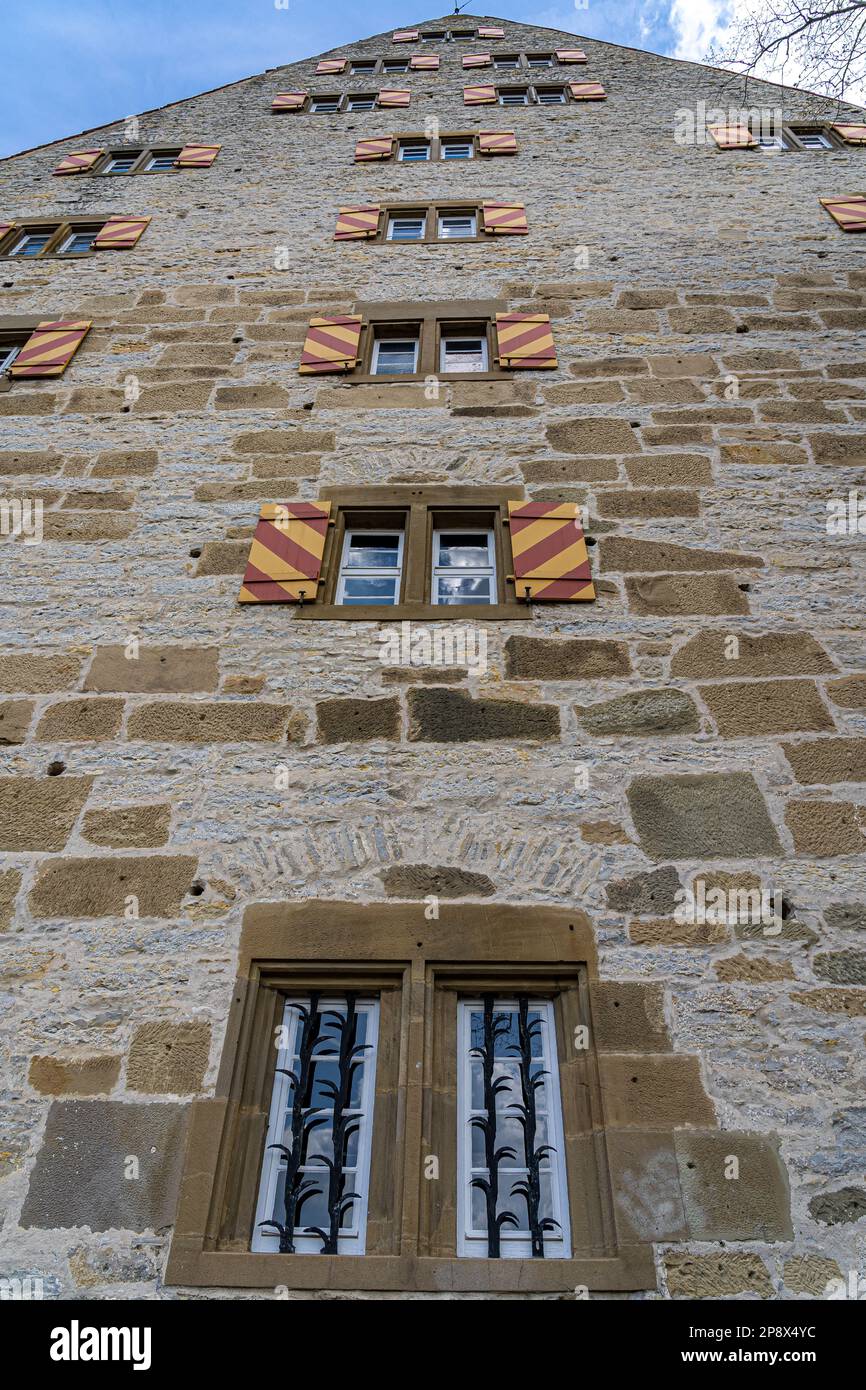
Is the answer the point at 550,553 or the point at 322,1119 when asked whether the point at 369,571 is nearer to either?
the point at 550,553

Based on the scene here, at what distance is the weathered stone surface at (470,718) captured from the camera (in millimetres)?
4168

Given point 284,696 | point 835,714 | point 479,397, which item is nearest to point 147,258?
point 479,397

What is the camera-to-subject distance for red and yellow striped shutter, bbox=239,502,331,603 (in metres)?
4.78

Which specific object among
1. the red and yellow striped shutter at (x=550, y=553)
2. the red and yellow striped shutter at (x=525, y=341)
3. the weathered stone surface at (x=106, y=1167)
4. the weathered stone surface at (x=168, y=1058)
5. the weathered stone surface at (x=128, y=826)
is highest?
the red and yellow striped shutter at (x=525, y=341)

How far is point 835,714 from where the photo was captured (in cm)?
421

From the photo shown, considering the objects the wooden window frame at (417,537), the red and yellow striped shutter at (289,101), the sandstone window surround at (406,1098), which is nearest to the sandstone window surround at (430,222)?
the red and yellow striped shutter at (289,101)

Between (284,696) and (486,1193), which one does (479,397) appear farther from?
(486,1193)

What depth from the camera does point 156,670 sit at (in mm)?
4500

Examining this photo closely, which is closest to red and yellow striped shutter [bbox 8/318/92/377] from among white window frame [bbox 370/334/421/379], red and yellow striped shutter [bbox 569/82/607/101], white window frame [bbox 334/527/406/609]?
white window frame [bbox 370/334/421/379]

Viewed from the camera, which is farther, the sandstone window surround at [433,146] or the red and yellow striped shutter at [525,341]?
the sandstone window surround at [433,146]

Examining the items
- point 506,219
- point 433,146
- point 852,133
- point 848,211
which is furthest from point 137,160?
point 852,133

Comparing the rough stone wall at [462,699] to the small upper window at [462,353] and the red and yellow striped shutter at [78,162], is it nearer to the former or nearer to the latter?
the small upper window at [462,353]

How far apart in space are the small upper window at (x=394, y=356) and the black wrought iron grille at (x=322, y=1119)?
4.08m

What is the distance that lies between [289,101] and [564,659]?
8.14 meters
